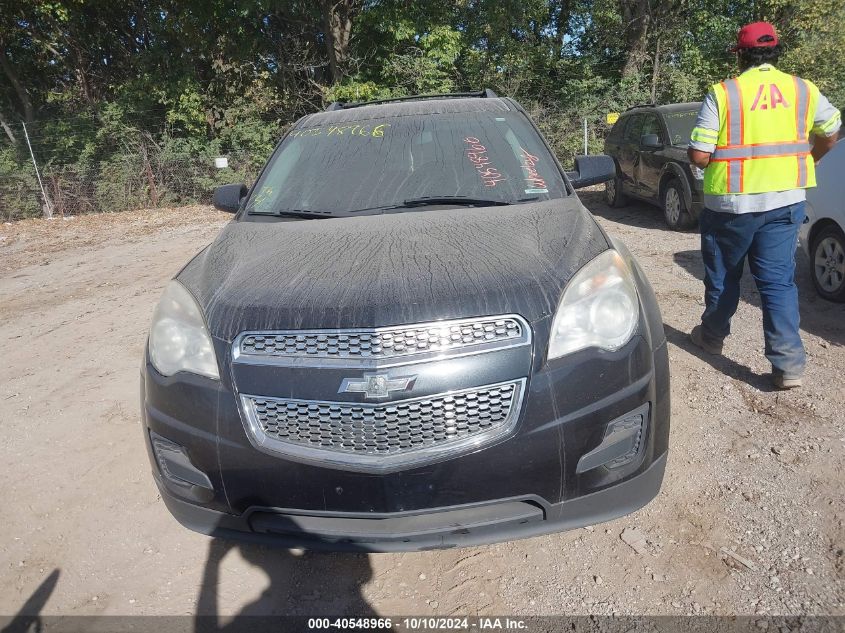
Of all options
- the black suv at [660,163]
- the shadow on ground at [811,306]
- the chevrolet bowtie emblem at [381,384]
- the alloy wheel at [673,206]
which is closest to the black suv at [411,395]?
the chevrolet bowtie emblem at [381,384]

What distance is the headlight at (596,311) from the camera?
1957 mm

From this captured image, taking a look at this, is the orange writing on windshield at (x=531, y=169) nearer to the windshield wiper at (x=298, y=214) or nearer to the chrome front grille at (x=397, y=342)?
the windshield wiper at (x=298, y=214)

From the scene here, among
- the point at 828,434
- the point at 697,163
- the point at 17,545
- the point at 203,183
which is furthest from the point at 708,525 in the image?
the point at 203,183

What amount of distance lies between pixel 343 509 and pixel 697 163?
2.76 meters

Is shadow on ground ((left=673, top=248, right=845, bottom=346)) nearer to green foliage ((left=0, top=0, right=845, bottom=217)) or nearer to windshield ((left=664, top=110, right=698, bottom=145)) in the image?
windshield ((left=664, top=110, right=698, bottom=145))

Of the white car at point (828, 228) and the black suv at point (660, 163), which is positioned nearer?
the white car at point (828, 228)

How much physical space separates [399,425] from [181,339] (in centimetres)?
87

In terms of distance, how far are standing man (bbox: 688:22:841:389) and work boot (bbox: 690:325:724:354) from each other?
1.56ft

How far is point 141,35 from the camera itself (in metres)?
17.6

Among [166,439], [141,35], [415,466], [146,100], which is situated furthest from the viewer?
[141,35]

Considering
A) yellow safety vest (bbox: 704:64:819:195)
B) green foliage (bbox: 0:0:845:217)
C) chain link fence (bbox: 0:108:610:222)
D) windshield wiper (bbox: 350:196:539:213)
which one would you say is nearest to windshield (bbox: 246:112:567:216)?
windshield wiper (bbox: 350:196:539:213)

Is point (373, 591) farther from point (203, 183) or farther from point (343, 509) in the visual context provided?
point (203, 183)

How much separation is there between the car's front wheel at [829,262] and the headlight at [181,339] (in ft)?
15.3

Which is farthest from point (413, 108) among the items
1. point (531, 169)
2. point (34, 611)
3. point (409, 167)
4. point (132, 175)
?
point (132, 175)
